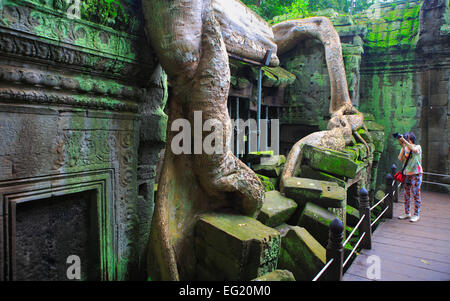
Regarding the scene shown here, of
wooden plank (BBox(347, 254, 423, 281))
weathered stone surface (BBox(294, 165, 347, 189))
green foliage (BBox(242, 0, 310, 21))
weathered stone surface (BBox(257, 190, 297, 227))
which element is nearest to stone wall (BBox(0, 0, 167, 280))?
weathered stone surface (BBox(257, 190, 297, 227))

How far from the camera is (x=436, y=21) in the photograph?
279 inches

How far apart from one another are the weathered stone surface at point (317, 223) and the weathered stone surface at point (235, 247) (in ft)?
3.72

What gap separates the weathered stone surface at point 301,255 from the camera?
2.40 m

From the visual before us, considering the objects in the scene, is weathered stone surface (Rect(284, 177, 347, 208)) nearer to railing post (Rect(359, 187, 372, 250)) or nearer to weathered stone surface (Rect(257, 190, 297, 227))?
weathered stone surface (Rect(257, 190, 297, 227))

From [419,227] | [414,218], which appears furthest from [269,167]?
[414,218]

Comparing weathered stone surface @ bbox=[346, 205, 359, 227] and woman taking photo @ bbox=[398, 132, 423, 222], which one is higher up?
woman taking photo @ bbox=[398, 132, 423, 222]

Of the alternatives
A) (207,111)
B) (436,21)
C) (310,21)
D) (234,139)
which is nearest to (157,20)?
(207,111)

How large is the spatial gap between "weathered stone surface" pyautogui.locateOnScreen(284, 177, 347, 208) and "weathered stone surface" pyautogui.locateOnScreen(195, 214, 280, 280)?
4.31ft

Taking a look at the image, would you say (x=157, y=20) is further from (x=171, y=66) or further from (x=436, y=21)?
(x=436, y=21)

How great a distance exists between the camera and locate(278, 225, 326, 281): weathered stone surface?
2400 millimetres

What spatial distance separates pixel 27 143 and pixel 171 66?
93cm

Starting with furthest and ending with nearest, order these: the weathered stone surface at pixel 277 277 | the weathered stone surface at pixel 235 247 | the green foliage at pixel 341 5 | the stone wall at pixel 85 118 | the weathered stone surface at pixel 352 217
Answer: the green foliage at pixel 341 5 → the weathered stone surface at pixel 352 217 → the weathered stone surface at pixel 235 247 → the weathered stone surface at pixel 277 277 → the stone wall at pixel 85 118

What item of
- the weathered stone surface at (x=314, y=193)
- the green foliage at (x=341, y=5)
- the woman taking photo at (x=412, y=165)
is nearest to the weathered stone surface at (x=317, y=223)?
the weathered stone surface at (x=314, y=193)

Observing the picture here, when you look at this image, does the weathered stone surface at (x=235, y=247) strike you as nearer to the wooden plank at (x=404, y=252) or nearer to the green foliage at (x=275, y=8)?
the wooden plank at (x=404, y=252)
